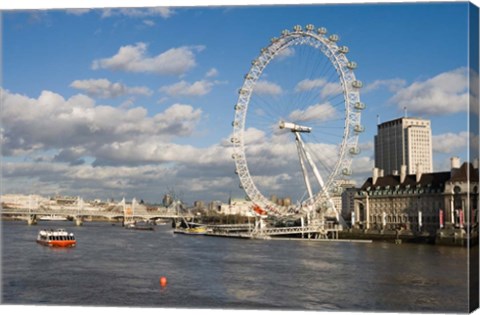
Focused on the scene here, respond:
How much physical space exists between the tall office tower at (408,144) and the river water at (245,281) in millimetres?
25361

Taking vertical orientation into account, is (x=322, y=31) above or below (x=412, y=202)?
above

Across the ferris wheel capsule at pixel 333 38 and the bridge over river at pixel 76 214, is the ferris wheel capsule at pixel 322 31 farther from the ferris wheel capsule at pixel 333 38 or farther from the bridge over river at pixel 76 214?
the bridge over river at pixel 76 214

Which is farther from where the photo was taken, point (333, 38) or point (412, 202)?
point (412, 202)

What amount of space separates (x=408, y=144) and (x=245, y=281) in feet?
110

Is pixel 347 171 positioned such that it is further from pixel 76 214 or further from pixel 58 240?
pixel 76 214

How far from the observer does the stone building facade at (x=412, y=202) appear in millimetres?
25995

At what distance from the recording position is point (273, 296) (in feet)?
37.2

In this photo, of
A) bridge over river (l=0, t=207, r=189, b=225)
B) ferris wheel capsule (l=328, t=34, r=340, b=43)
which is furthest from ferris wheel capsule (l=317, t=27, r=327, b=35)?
bridge over river (l=0, t=207, r=189, b=225)

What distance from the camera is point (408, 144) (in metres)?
45.0

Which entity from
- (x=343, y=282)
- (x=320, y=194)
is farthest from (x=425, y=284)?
(x=320, y=194)

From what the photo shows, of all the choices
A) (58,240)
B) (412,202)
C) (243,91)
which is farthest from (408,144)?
(58,240)

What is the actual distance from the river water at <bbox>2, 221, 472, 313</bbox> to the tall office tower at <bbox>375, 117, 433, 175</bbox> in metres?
25.4

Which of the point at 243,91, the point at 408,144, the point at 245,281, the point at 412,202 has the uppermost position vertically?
the point at 243,91

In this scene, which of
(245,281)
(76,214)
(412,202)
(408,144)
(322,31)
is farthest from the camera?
(76,214)
